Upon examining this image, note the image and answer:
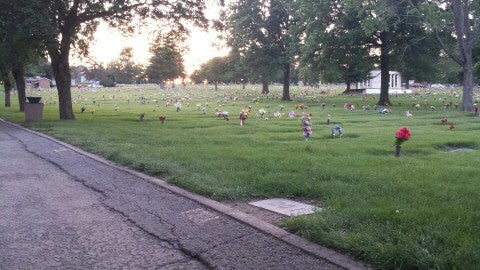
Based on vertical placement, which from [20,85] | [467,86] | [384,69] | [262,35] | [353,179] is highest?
[262,35]

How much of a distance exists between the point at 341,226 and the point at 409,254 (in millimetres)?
963

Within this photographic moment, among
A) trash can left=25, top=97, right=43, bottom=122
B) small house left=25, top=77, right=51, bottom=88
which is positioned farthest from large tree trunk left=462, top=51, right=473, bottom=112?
small house left=25, top=77, right=51, bottom=88

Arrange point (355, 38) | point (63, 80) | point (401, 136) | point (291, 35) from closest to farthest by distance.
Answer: point (401, 136) < point (63, 80) < point (355, 38) < point (291, 35)

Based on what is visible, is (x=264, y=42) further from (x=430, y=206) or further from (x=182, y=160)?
(x=430, y=206)

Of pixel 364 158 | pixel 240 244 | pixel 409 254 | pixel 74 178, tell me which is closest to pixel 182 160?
pixel 74 178

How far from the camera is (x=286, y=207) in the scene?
18.7 feet

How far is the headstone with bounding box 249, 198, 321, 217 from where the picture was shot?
543 centimetres

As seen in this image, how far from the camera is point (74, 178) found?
311 inches

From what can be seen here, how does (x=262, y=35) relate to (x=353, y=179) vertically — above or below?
above

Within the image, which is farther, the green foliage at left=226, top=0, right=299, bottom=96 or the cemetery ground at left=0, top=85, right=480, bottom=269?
the green foliage at left=226, top=0, right=299, bottom=96

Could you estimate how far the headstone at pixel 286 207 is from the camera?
543cm

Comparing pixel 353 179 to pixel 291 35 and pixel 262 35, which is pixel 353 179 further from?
pixel 262 35

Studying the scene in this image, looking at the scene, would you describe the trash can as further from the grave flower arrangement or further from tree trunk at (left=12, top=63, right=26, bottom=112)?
the grave flower arrangement

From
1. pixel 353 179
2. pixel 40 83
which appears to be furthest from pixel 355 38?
pixel 40 83
